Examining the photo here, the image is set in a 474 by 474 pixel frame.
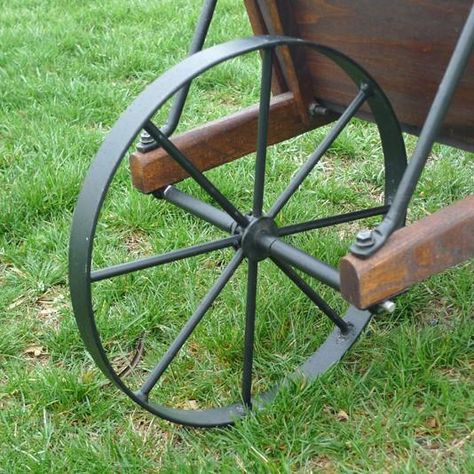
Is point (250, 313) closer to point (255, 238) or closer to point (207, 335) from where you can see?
point (255, 238)

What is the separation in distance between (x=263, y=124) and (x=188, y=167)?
191mm

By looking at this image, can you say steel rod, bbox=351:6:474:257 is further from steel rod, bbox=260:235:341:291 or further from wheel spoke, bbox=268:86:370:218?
wheel spoke, bbox=268:86:370:218

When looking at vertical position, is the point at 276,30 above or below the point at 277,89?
above

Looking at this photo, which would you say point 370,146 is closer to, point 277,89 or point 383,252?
point 277,89

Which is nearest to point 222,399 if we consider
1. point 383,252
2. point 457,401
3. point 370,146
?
point 457,401

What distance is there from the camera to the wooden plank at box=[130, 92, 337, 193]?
2.00 metres

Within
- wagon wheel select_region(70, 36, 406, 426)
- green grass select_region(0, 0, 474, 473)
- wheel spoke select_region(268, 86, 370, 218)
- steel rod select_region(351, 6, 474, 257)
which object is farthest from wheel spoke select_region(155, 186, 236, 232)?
steel rod select_region(351, 6, 474, 257)

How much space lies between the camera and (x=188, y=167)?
1830mm

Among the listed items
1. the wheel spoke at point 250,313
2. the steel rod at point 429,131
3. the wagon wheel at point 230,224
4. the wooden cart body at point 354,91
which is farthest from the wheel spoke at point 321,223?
the steel rod at point 429,131

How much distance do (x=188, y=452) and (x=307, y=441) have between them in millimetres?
274

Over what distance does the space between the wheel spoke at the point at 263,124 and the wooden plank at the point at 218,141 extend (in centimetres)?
23

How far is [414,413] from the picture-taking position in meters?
1.93

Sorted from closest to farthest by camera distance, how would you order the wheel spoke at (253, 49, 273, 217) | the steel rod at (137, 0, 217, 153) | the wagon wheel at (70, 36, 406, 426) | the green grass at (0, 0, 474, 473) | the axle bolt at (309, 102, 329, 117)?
the wagon wheel at (70, 36, 406, 426) → the wheel spoke at (253, 49, 273, 217) → the green grass at (0, 0, 474, 473) → the steel rod at (137, 0, 217, 153) → the axle bolt at (309, 102, 329, 117)

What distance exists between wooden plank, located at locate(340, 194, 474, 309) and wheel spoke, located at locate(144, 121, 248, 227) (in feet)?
1.41
